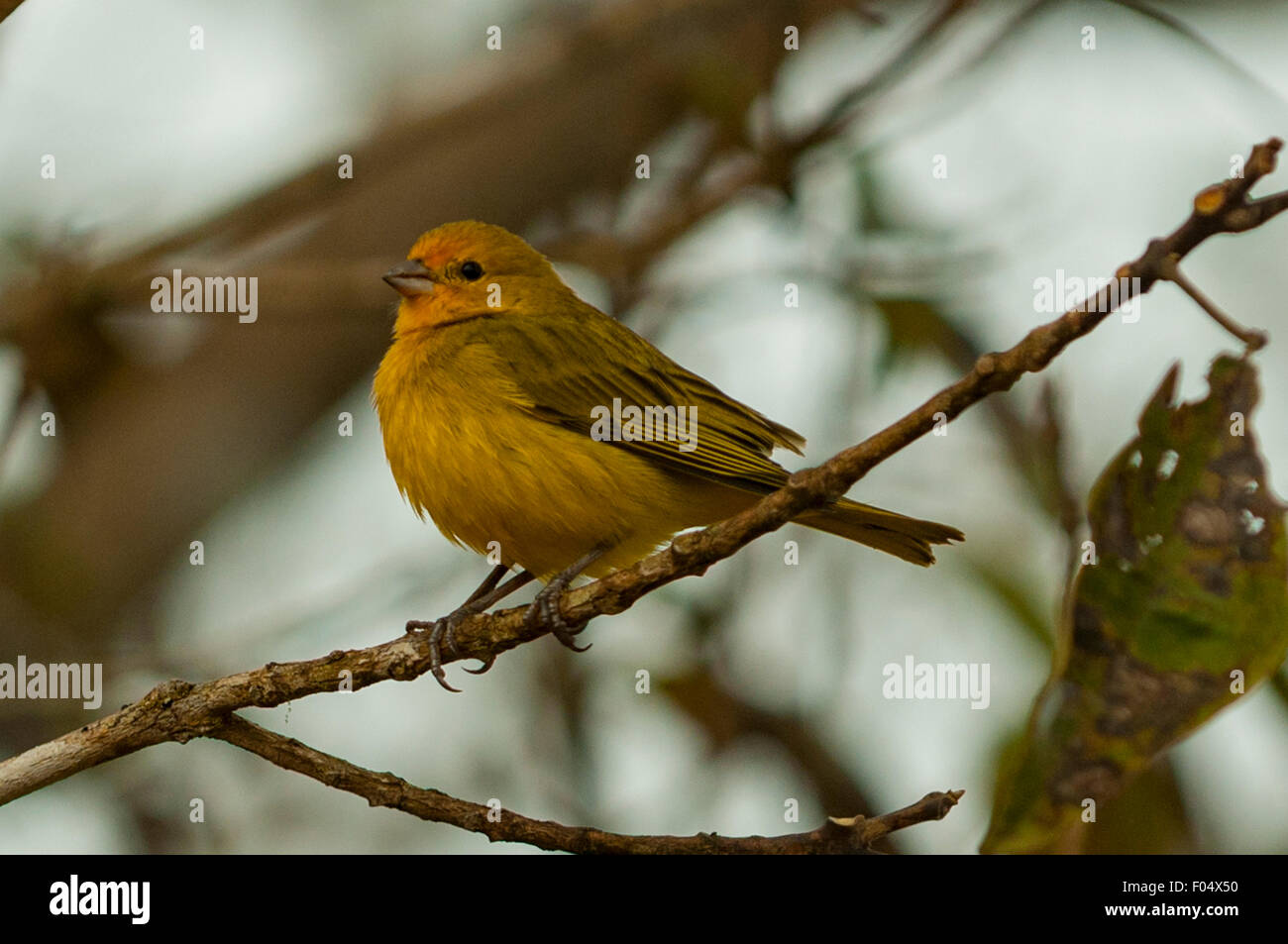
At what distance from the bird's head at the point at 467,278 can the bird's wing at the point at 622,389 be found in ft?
0.42

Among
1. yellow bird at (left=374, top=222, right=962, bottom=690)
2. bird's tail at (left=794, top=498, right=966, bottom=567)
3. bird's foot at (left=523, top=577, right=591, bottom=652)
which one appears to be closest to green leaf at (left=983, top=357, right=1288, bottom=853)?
bird's tail at (left=794, top=498, right=966, bottom=567)

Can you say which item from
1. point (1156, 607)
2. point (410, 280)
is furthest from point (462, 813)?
point (410, 280)

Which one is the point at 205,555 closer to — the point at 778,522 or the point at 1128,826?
the point at 1128,826

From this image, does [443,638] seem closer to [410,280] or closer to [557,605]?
[557,605]

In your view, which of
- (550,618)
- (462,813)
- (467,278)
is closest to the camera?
(462,813)

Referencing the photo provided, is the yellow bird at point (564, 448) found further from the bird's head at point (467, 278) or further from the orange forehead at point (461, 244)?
the orange forehead at point (461, 244)

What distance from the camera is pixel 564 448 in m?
4.50

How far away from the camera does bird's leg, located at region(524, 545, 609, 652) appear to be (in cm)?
338

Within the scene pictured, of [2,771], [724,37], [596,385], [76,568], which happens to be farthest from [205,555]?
[2,771]

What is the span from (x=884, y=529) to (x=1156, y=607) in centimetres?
98

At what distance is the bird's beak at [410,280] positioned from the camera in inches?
200

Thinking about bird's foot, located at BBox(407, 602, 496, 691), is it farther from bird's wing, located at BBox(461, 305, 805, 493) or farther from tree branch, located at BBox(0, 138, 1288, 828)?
bird's wing, located at BBox(461, 305, 805, 493)

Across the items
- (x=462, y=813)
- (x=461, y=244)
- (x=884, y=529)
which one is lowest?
(x=462, y=813)

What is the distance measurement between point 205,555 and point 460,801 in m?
4.16
